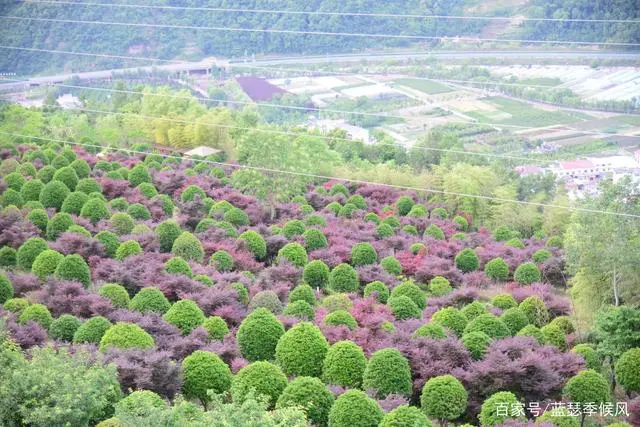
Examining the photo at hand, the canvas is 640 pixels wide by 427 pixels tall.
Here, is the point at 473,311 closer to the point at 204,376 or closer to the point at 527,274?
Result: the point at 527,274

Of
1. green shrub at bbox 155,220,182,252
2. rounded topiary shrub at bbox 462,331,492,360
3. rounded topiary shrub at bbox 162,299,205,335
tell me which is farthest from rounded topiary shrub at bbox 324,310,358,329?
green shrub at bbox 155,220,182,252

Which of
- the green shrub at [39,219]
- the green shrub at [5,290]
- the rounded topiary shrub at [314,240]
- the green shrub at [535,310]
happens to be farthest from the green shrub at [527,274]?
the green shrub at [39,219]

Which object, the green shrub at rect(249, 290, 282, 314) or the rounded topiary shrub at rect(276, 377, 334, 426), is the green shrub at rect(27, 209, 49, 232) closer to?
the green shrub at rect(249, 290, 282, 314)

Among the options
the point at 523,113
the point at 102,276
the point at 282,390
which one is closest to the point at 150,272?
the point at 102,276

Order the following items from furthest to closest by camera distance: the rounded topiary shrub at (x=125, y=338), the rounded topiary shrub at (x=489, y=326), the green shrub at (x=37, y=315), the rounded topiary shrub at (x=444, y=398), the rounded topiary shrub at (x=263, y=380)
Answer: the rounded topiary shrub at (x=489, y=326)
the green shrub at (x=37, y=315)
the rounded topiary shrub at (x=125, y=338)
the rounded topiary shrub at (x=444, y=398)
the rounded topiary shrub at (x=263, y=380)

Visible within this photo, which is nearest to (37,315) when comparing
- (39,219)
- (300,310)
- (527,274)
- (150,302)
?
(150,302)

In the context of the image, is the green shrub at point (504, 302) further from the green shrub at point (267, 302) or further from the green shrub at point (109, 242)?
the green shrub at point (109, 242)
